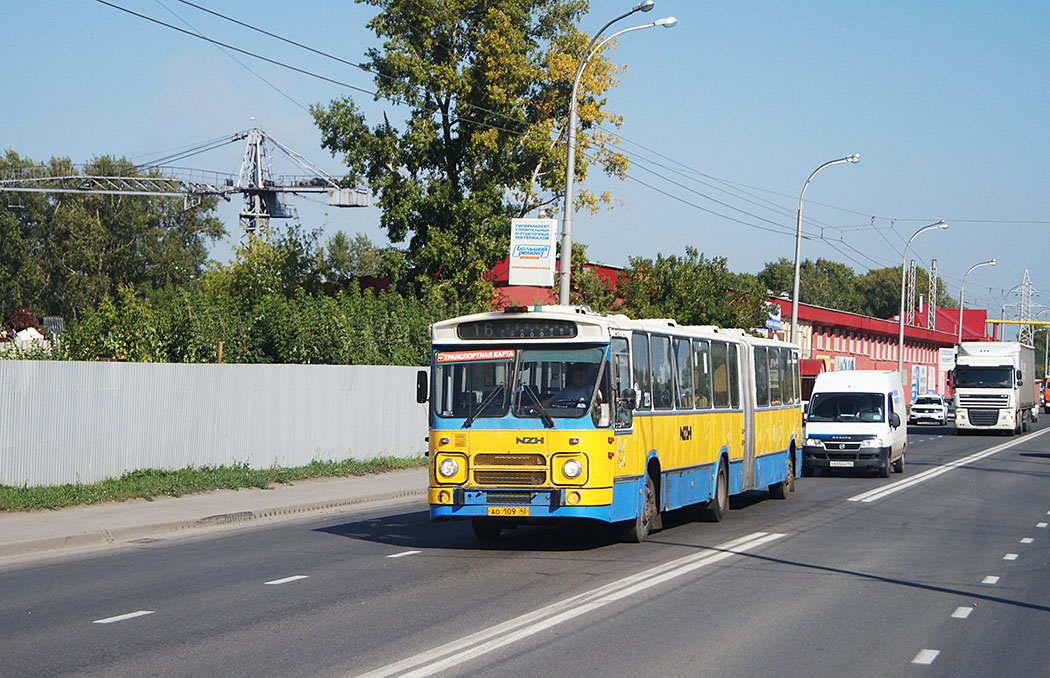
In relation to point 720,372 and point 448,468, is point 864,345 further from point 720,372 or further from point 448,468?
point 448,468

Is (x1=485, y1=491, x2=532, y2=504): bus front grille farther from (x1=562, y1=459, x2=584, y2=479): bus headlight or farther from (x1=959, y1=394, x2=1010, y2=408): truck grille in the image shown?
(x1=959, y1=394, x2=1010, y2=408): truck grille

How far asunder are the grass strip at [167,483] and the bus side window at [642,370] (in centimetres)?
860

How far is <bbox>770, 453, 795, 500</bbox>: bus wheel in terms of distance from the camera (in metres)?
Result: 22.5

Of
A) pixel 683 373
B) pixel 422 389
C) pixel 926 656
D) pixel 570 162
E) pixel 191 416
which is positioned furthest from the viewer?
pixel 570 162

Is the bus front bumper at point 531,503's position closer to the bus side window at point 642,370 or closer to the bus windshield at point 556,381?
the bus windshield at point 556,381

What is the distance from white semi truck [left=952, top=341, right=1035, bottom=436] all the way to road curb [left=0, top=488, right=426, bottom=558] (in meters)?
36.1

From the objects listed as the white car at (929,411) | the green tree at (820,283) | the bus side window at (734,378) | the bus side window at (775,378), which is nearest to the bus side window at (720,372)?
the bus side window at (734,378)

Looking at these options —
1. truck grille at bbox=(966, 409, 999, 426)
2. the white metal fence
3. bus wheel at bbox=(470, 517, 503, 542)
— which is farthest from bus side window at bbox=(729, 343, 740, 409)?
truck grille at bbox=(966, 409, 999, 426)

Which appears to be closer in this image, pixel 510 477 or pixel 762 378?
pixel 510 477

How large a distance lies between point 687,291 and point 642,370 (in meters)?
30.9

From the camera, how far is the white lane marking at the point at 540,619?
25.6ft

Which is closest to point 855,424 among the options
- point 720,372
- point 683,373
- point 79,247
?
point 720,372

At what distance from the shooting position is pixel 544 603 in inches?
408

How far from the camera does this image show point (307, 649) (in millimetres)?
8383
